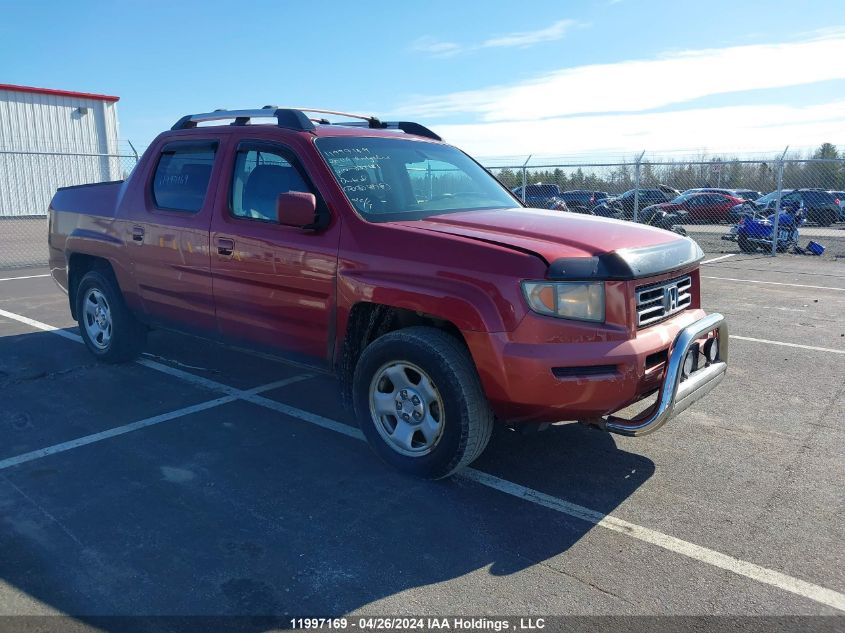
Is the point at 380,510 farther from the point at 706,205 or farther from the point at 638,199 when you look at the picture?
the point at 706,205

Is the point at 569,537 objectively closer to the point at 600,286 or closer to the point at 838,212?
the point at 600,286

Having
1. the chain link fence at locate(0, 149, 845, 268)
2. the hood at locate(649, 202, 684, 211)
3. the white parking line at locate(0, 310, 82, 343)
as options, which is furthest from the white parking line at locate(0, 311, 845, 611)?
the hood at locate(649, 202, 684, 211)

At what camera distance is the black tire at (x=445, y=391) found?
3.63m

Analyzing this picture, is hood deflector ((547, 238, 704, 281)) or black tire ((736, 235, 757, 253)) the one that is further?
black tire ((736, 235, 757, 253))

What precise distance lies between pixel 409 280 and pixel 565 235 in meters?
0.89

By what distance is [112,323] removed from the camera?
19.9ft

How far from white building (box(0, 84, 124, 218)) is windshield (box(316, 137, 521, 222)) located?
74.5 feet

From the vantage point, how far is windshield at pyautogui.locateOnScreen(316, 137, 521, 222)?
14.3 feet

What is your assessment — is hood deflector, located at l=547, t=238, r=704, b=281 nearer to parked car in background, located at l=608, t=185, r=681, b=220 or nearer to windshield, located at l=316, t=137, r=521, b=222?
windshield, located at l=316, t=137, r=521, b=222

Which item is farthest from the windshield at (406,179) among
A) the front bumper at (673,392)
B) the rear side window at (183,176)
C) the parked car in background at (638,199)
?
the parked car in background at (638,199)

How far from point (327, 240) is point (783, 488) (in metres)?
2.90

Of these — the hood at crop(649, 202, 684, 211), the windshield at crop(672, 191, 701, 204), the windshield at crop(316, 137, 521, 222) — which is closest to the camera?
the windshield at crop(316, 137, 521, 222)

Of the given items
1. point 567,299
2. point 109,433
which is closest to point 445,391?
point 567,299

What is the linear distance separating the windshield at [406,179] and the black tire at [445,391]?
32.5 inches
